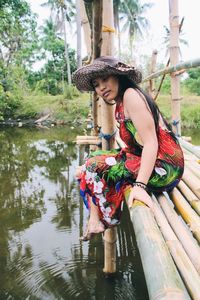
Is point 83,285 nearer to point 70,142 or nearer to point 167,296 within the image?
point 167,296

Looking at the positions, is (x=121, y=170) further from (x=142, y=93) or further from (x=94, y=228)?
(x=142, y=93)

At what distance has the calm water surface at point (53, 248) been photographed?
10.7 ft

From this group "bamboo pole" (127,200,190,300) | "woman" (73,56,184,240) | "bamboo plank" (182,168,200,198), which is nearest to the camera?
"bamboo pole" (127,200,190,300)

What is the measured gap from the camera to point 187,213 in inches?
62.6

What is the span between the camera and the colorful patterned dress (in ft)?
5.78

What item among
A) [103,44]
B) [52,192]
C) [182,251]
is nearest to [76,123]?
[52,192]

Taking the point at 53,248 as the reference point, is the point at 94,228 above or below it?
above

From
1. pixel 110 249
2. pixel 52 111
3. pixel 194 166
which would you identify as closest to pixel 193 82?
pixel 52 111

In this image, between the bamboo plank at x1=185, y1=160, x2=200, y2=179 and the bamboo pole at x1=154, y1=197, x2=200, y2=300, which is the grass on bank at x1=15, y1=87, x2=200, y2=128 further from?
the bamboo pole at x1=154, y1=197, x2=200, y2=300

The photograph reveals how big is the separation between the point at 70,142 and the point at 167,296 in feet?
39.1

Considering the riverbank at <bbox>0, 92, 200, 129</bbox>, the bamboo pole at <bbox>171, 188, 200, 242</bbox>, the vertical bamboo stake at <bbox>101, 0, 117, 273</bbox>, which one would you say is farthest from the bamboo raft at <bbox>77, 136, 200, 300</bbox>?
A: the riverbank at <bbox>0, 92, 200, 129</bbox>

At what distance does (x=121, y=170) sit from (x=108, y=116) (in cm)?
86

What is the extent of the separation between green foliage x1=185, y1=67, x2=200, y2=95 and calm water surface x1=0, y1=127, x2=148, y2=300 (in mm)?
13452

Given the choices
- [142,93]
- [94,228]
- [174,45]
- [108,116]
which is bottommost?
[94,228]
